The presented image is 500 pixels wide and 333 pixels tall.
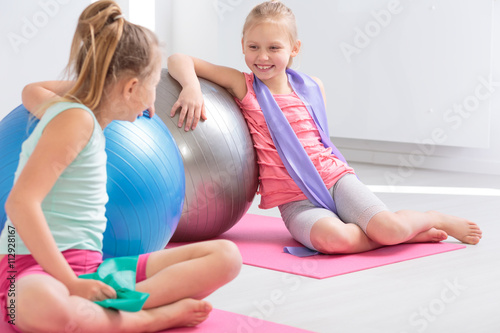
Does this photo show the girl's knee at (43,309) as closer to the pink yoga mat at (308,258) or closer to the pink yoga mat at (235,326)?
the pink yoga mat at (235,326)

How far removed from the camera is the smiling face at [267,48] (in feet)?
7.75

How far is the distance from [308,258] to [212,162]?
16.4 inches

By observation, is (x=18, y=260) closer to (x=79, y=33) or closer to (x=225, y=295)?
(x=79, y=33)

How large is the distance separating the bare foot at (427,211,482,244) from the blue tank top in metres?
1.31

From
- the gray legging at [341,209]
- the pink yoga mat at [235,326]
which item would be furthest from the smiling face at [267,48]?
the pink yoga mat at [235,326]

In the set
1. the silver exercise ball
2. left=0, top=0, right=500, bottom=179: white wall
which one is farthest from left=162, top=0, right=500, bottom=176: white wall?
the silver exercise ball

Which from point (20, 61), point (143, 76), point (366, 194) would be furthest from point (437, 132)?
point (143, 76)

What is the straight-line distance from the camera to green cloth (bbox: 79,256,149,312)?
1387 mm

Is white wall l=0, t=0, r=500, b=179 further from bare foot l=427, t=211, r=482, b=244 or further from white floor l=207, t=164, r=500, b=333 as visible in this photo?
white floor l=207, t=164, r=500, b=333

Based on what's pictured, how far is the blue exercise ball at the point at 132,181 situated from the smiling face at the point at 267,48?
637 millimetres

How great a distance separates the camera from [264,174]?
2.34 metres

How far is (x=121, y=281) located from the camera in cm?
145

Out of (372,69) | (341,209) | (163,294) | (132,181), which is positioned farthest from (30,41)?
(163,294)

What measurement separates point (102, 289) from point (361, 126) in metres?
3.12
